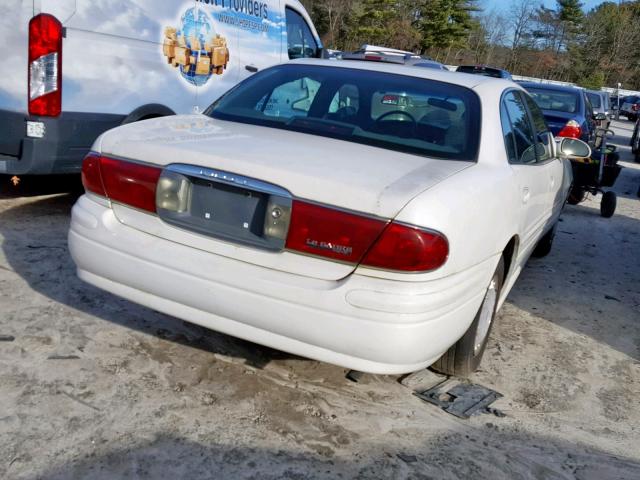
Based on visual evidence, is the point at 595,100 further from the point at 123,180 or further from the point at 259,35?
the point at 123,180

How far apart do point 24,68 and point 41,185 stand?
6.37 ft

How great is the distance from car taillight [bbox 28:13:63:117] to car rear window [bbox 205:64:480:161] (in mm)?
1684

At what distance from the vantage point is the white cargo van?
4746mm

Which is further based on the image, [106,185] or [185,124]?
[185,124]

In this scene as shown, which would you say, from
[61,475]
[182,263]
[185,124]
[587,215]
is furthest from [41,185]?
[587,215]

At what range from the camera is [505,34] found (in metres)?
56.9

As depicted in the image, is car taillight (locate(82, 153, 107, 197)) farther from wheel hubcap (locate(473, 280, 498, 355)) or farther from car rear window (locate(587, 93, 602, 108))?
car rear window (locate(587, 93, 602, 108))

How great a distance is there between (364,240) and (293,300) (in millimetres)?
383

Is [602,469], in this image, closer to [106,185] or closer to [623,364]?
[623,364]

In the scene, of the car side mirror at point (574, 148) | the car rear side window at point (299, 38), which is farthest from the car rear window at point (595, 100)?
the car side mirror at point (574, 148)

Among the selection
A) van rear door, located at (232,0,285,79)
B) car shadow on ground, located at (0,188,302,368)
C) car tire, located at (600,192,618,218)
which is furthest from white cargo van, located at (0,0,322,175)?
car tire, located at (600,192,618,218)

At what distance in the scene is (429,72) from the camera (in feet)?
12.5

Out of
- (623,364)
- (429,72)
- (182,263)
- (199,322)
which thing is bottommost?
(623,364)

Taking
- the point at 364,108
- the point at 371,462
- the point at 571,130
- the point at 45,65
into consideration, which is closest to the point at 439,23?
the point at 571,130
